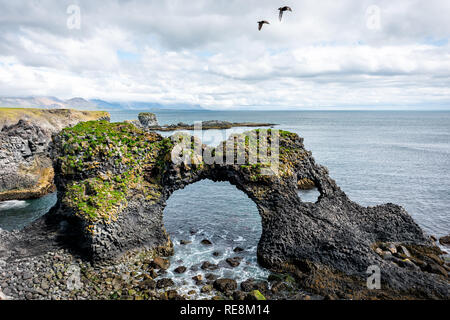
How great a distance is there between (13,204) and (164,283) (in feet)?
111

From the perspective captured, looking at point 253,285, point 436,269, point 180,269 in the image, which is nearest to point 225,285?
point 253,285

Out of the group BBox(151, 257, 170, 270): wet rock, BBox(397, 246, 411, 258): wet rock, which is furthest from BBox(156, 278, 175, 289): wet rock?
BBox(397, 246, 411, 258): wet rock

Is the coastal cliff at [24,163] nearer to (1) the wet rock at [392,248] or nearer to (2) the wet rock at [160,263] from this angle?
(2) the wet rock at [160,263]

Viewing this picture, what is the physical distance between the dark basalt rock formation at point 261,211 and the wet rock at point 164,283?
14.2 ft

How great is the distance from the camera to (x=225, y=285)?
837 inches

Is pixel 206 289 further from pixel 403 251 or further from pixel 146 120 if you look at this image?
pixel 146 120

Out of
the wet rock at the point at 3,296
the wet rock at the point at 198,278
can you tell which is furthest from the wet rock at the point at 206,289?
the wet rock at the point at 3,296

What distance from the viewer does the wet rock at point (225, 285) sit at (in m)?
21.0

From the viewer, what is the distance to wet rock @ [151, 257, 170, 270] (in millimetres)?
23750

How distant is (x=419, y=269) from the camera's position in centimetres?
2300
